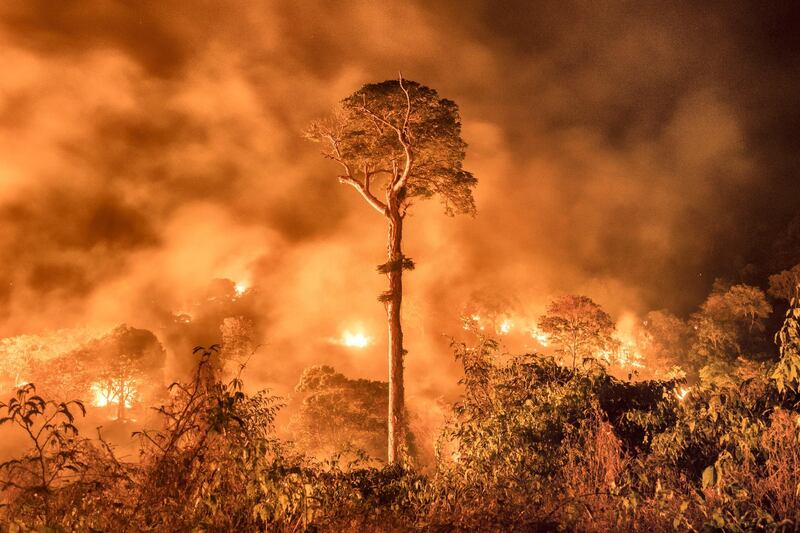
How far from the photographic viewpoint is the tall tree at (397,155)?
19.1m

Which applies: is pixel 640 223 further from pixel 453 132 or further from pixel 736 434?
pixel 736 434

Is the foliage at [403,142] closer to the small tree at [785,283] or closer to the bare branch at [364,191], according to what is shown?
the bare branch at [364,191]

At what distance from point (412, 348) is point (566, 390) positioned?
4161 cm

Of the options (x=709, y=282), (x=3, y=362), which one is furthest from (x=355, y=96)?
(x=709, y=282)

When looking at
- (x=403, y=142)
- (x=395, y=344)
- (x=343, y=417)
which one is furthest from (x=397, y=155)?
(x=343, y=417)

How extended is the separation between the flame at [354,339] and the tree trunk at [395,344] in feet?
117

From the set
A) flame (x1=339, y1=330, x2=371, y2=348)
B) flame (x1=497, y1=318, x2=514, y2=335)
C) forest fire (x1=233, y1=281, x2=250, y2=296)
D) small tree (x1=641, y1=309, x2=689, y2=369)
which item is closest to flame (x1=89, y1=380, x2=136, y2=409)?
forest fire (x1=233, y1=281, x2=250, y2=296)

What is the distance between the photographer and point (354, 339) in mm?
55875

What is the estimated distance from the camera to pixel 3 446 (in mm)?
36531

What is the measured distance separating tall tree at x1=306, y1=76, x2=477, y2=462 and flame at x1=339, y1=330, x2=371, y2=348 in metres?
35.4

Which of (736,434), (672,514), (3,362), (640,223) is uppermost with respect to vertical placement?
(640,223)

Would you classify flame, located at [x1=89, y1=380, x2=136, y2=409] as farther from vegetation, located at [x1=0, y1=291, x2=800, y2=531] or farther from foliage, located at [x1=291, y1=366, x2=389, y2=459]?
vegetation, located at [x1=0, y1=291, x2=800, y2=531]

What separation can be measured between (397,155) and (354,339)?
37535 millimetres

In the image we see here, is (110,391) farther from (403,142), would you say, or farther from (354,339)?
(403,142)
